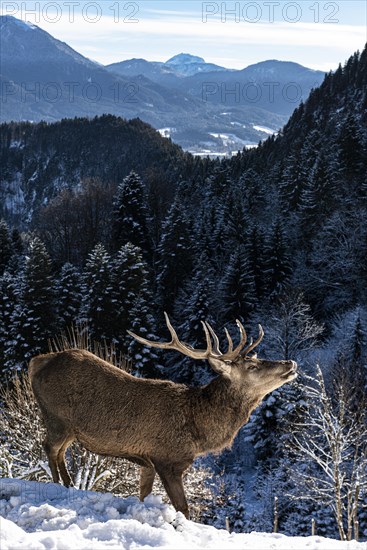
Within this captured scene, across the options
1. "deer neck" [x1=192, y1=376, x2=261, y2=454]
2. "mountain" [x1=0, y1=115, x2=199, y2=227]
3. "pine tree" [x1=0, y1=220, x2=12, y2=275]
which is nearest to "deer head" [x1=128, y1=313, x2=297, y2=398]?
"deer neck" [x1=192, y1=376, x2=261, y2=454]

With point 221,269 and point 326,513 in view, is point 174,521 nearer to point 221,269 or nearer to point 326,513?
point 326,513

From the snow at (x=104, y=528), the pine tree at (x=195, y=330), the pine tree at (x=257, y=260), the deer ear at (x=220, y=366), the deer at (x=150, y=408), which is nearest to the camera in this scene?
the snow at (x=104, y=528)

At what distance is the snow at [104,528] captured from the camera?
4527 millimetres

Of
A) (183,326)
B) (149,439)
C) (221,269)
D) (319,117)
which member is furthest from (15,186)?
(149,439)

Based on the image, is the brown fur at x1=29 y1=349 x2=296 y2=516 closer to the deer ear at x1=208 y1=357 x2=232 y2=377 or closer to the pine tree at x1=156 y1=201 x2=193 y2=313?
the deer ear at x1=208 y1=357 x2=232 y2=377

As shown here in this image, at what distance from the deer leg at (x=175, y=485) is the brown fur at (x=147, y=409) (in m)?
0.01

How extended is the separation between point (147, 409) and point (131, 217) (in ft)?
149

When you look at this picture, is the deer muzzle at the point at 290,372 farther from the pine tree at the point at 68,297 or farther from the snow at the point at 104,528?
the pine tree at the point at 68,297

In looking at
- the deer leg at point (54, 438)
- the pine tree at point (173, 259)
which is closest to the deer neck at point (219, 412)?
the deer leg at point (54, 438)

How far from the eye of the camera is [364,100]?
79125mm

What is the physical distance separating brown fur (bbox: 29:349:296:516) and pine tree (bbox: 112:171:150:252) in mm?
44547

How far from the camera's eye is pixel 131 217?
5109 cm

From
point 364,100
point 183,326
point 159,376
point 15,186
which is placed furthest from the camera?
point 15,186

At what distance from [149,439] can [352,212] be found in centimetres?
4485
